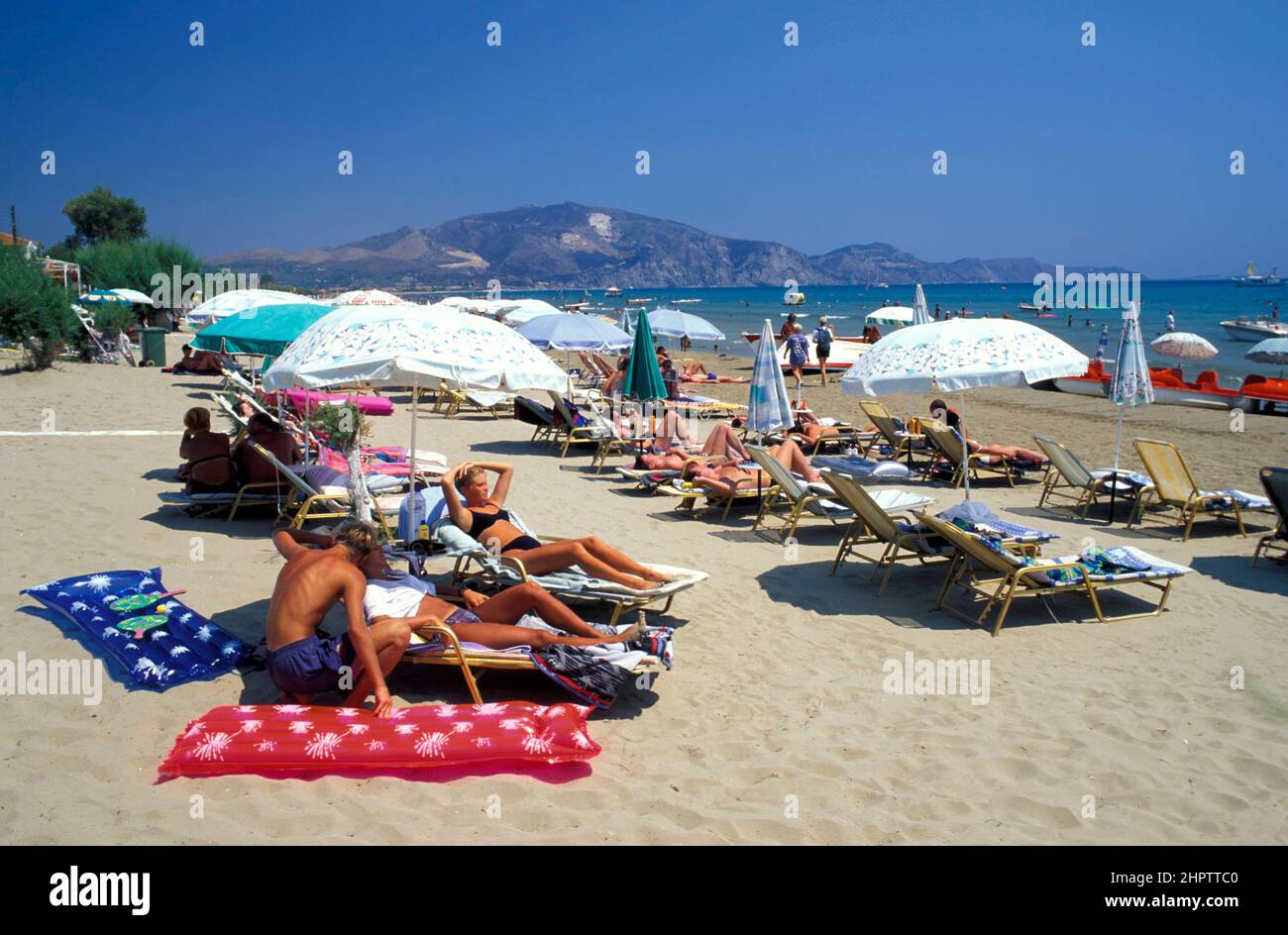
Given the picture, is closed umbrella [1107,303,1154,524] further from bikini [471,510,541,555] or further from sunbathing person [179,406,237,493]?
sunbathing person [179,406,237,493]

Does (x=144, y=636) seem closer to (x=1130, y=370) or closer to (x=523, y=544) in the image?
(x=523, y=544)

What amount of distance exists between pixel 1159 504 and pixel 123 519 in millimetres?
8592

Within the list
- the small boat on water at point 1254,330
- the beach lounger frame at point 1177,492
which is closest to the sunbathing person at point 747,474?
the beach lounger frame at point 1177,492

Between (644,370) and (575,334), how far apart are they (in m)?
2.20

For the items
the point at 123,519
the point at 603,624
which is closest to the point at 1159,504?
the point at 603,624

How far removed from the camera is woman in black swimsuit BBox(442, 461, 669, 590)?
17.3 feet

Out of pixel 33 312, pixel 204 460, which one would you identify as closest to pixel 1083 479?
pixel 204 460

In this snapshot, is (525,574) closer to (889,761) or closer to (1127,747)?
(889,761)

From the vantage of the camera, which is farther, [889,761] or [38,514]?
[38,514]

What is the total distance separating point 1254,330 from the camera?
3834cm

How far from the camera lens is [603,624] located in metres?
5.38

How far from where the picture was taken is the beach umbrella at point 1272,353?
1719 cm

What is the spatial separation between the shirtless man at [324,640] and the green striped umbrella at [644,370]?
7232 millimetres

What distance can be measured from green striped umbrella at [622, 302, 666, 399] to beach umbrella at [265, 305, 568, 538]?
17.0ft
